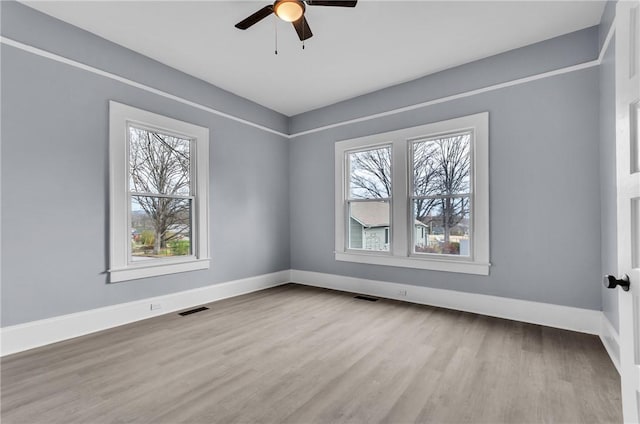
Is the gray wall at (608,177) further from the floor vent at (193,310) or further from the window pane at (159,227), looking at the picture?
the window pane at (159,227)

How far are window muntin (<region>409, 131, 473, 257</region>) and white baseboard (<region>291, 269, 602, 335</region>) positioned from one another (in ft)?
1.77

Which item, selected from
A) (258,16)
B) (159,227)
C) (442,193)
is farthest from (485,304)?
(159,227)

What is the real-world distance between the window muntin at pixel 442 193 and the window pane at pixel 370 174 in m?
0.41

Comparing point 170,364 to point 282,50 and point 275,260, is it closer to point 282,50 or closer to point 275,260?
point 275,260

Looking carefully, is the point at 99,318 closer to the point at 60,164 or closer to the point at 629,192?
the point at 60,164

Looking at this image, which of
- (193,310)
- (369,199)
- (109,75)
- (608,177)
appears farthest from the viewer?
(369,199)

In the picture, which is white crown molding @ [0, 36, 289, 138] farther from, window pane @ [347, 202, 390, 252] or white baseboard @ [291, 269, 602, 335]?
white baseboard @ [291, 269, 602, 335]

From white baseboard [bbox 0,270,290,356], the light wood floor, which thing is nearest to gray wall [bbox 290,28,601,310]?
the light wood floor

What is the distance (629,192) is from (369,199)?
3609 millimetres

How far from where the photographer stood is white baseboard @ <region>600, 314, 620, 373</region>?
7.90ft

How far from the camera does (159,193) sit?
12.5ft

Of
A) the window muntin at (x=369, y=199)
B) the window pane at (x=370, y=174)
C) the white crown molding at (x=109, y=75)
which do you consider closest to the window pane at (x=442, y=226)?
the window muntin at (x=369, y=199)

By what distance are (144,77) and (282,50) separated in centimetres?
167

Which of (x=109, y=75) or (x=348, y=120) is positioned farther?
(x=348, y=120)
